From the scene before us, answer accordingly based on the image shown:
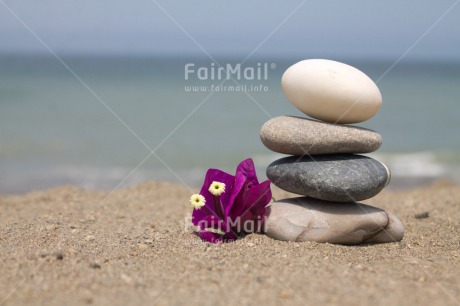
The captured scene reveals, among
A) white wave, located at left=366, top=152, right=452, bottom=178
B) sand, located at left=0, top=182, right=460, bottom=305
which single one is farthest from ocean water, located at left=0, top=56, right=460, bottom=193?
sand, located at left=0, top=182, right=460, bottom=305

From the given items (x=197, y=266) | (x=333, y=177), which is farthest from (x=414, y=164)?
(x=197, y=266)

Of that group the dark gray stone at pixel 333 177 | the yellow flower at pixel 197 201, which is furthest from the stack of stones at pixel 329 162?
the yellow flower at pixel 197 201

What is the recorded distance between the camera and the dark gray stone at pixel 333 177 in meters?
4.81

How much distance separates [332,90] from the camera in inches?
190

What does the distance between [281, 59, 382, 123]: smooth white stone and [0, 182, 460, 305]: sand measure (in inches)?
48.2

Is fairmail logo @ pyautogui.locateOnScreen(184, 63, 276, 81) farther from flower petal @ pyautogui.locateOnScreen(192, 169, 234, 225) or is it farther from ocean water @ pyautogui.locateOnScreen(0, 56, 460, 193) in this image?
Result: flower petal @ pyautogui.locateOnScreen(192, 169, 234, 225)

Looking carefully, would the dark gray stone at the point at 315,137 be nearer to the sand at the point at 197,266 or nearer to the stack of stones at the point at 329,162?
the stack of stones at the point at 329,162

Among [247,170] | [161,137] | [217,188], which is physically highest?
[161,137]

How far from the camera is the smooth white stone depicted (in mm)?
4844

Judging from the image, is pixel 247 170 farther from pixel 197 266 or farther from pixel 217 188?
pixel 197 266

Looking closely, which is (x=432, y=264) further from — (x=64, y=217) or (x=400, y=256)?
(x=64, y=217)

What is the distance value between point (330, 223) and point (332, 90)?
1.19m

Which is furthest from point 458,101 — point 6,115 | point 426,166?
point 6,115

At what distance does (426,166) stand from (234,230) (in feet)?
26.7
